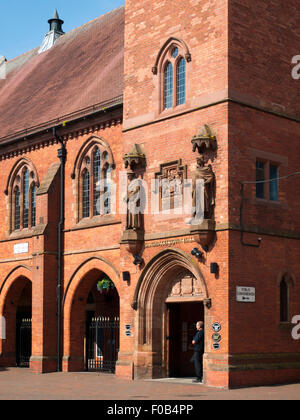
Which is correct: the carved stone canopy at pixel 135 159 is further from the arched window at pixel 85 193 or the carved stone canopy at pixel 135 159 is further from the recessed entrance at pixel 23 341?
the recessed entrance at pixel 23 341

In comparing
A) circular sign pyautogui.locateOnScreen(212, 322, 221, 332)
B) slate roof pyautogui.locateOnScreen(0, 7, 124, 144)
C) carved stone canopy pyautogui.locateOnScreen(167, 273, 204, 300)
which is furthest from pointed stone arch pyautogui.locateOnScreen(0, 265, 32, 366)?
circular sign pyautogui.locateOnScreen(212, 322, 221, 332)

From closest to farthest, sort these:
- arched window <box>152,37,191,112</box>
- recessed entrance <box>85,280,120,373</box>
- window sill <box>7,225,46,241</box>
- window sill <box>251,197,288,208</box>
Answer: window sill <box>251,197,288,208</box> < arched window <box>152,37,191,112</box> < window sill <box>7,225,46,241</box> < recessed entrance <box>85,280,120,373</box>

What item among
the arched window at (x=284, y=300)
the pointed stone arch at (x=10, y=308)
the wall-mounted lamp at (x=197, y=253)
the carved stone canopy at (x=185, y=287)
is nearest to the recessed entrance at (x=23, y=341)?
the pointed stone arch at (x=10, y=308)

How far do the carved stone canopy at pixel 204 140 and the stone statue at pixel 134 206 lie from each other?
9.61 ft

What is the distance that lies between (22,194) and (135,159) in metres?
9.54

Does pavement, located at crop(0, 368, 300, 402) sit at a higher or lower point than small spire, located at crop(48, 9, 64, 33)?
lower

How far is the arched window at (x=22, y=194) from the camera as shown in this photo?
3341 centimetres

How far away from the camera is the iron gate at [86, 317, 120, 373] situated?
3106 centimetres

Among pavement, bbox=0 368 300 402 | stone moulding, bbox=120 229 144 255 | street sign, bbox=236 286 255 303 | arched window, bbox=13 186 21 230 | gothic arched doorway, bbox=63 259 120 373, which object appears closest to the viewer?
pavement, bbox=0 368 300 402

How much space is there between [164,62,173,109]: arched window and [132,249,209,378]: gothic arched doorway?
190 inches

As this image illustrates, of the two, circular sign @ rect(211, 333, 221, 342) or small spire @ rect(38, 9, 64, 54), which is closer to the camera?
circular sign @ rect(211, 333, 221, 342)

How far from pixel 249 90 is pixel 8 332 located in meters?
16.1

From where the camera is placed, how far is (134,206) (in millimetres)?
25703

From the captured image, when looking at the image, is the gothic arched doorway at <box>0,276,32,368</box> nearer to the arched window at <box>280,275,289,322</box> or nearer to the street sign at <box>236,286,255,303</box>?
the arched window at <box>280,275,289,322</box>
